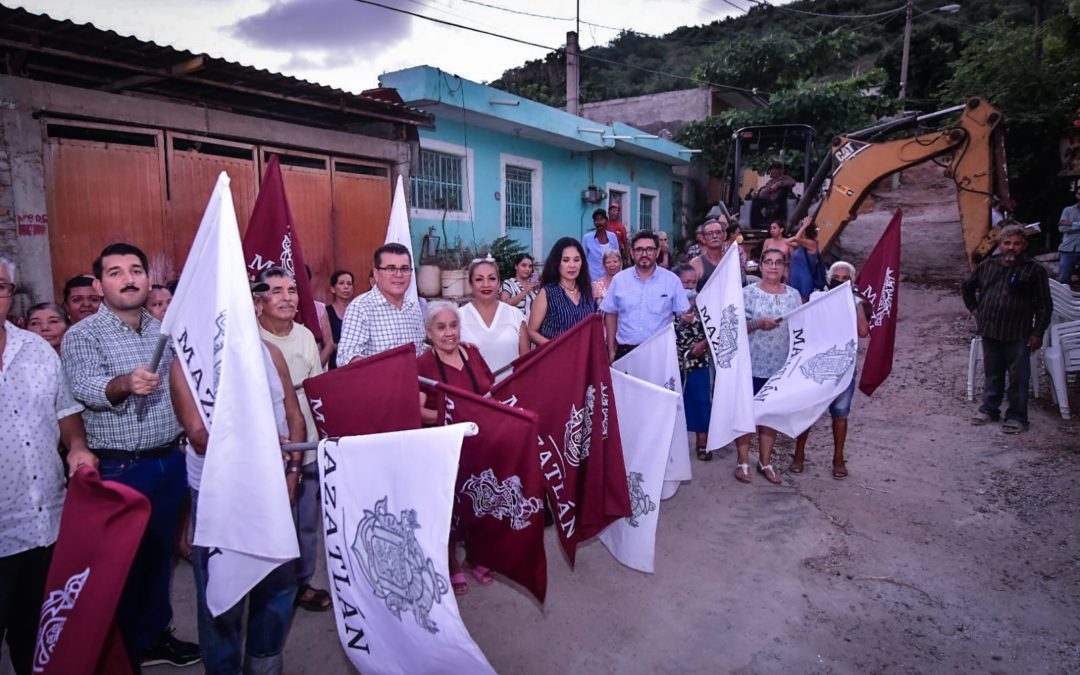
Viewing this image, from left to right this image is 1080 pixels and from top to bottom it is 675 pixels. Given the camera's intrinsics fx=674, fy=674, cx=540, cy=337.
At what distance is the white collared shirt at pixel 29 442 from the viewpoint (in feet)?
8.16

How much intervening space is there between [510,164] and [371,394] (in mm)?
9977

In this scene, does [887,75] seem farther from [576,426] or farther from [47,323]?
[47,323]

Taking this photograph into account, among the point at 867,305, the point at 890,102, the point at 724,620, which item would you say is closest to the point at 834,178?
the point at 867,305

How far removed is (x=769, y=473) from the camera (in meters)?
5.45

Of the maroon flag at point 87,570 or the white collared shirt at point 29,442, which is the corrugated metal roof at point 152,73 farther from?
the maroon flag at point 87,570

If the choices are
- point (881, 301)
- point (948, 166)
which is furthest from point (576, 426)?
point (948, 166)

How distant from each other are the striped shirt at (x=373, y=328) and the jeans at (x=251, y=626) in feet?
3.81

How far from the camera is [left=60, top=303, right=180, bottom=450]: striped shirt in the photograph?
Result: 9.02 ft

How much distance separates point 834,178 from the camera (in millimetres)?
9867

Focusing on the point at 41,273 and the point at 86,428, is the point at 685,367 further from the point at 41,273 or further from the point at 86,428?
the point at 41,273

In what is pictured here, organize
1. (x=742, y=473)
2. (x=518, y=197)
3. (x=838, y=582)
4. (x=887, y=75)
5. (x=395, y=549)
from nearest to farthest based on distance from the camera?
(x=395, y=549) < (x=838, y=582) < (x=742, y=473) < (x=518, y=197) < (x=887, y=75)

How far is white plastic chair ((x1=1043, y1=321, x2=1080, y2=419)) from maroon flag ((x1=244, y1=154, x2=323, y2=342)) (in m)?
7.24

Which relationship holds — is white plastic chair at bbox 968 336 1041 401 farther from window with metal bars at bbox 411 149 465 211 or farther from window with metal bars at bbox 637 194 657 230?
window with metal bars at bbox 637 194 657 230

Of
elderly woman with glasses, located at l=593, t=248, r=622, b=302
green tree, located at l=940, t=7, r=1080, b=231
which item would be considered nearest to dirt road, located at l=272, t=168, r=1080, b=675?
elderly woman with glasses, located at l=593, t=248, r=622, b=302
